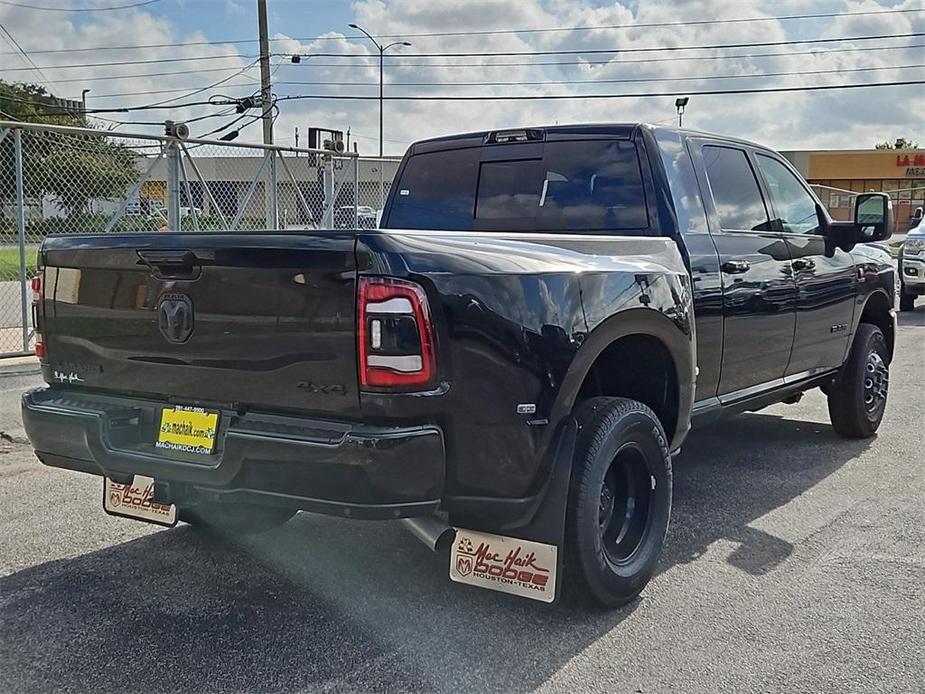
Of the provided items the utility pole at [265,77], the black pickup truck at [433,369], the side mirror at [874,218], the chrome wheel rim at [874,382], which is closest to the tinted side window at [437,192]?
the black pickup truck at [433,369]

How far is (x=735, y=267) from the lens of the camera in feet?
15.0

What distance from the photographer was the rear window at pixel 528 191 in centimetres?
440

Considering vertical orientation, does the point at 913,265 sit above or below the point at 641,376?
above

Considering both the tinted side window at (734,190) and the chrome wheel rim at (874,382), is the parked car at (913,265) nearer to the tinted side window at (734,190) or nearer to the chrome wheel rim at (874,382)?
the chrome wheel rim at (874,382)

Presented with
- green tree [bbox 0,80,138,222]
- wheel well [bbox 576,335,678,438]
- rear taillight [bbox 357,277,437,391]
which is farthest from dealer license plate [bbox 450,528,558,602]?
green tree [bbox 0,80,138,222]

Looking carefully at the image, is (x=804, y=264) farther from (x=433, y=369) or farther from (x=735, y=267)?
(x=433, y=369)

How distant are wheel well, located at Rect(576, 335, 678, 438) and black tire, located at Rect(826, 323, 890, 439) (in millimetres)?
2576

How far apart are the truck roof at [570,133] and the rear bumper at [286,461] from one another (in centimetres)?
224

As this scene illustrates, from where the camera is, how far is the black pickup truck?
9.28ft

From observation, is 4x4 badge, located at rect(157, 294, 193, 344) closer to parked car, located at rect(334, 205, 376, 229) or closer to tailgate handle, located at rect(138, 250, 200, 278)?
tailgate handle, located at rect(138, 250, 200, 278)

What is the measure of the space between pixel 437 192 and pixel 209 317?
2.29 meters

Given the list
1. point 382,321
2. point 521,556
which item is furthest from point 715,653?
point 382,321

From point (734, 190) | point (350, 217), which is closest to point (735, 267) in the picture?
point (734, 190)

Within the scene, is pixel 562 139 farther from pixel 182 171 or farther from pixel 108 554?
pixel 182 171
